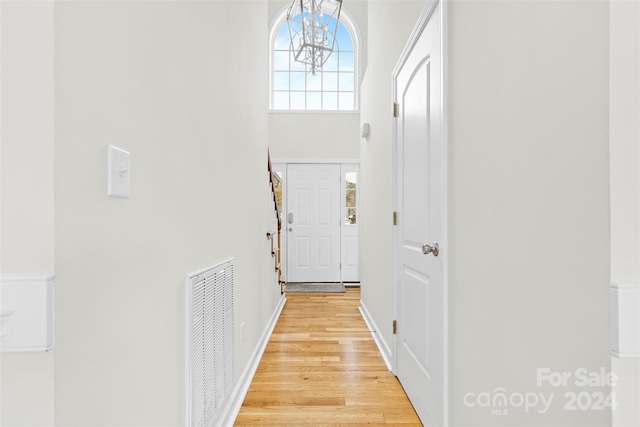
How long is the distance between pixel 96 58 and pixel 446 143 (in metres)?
1.17

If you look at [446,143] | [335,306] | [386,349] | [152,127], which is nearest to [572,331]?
[446,143]

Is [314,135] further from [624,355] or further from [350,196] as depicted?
[624,355]

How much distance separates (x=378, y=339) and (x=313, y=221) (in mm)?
2911

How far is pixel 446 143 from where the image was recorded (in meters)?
1.40

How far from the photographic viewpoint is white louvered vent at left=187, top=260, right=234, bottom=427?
119 cm

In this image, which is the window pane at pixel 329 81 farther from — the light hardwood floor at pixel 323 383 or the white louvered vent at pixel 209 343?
the white louvered vent at pixel 209 343

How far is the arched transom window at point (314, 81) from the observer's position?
570cm

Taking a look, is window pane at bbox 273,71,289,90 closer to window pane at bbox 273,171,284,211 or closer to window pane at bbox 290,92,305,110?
window pane at bbox 290,92,305,110

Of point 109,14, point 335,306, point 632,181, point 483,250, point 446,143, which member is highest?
point 109,14

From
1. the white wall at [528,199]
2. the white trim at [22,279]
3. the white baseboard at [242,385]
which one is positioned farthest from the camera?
the white baseboard at [242,385]

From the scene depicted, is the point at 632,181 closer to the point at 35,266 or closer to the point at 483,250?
the point at 483,250

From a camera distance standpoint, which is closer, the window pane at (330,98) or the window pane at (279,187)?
the window pane at (279,187)

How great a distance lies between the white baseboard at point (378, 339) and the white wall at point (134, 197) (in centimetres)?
142

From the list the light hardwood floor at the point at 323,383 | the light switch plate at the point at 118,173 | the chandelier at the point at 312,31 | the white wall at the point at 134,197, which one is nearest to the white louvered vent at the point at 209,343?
the white wall at the point at 134,197
